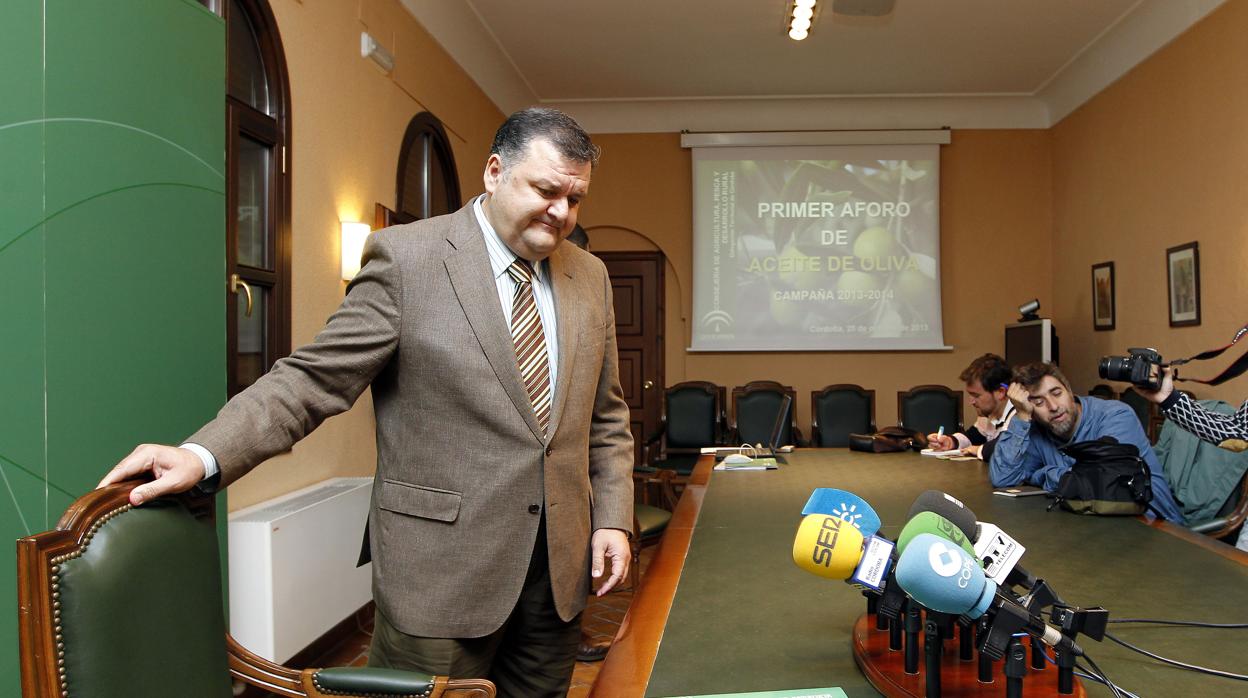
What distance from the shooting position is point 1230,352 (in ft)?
15.5

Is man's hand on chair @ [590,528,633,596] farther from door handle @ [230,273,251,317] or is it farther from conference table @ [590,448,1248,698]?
door handle @ [230,273,251,317]

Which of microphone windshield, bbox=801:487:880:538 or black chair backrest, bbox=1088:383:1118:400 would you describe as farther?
black chair backrest, bbox=1088:383:1118:400

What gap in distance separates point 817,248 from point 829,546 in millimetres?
6667

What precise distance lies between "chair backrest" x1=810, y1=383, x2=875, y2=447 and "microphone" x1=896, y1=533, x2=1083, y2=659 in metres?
5.81

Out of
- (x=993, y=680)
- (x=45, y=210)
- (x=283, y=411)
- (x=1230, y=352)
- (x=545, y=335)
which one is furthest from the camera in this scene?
(x=1230, y=352)

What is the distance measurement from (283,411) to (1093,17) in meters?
6.15

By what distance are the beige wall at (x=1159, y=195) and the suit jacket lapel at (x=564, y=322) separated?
4.62 metres

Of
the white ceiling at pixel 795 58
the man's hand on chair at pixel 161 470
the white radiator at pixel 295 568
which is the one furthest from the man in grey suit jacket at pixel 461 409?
the white ceiling at pixel 795 58

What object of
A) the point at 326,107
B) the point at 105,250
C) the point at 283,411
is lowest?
the point at 283,411

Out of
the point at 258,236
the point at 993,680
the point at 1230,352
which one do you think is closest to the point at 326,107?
the point at 258,236

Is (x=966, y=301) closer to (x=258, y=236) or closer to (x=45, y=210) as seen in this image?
(x=258, y=236)

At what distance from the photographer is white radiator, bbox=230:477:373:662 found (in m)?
2.83

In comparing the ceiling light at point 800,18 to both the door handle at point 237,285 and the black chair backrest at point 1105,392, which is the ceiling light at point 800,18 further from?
the door handle at point 237,285

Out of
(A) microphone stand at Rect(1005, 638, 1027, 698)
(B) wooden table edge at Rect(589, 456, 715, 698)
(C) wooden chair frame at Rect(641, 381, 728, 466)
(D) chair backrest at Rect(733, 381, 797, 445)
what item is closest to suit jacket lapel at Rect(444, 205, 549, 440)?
(B) wooden table edge at Rect(589, 456, 715, 698)
